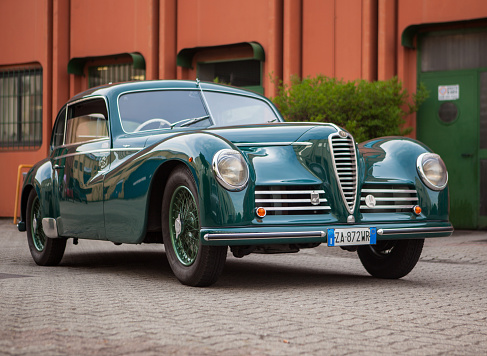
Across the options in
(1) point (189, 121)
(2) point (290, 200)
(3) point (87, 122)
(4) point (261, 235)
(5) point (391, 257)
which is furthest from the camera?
(3) point (87, 122)

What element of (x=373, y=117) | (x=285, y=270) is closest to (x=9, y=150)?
(x=373, y=117)

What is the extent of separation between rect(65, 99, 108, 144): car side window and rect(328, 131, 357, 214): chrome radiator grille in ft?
8.25

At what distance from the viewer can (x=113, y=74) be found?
1928cm

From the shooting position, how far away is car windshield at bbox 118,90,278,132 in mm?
7207

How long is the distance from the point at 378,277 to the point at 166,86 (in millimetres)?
2773

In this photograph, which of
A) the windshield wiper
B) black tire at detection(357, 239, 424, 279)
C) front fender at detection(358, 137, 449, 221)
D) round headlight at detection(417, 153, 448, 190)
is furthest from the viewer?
the windshield wiper

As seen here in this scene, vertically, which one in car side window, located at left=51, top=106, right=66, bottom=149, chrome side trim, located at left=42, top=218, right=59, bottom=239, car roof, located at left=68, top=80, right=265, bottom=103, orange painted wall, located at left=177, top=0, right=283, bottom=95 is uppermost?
orange painted wall, located at left=177, top=0, right=283, bottom=95

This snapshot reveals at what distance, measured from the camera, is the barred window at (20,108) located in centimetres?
1981

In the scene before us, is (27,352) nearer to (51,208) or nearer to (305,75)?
(51,208)

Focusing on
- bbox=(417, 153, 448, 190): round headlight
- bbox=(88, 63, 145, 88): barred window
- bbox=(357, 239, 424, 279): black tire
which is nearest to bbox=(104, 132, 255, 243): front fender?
bbox=(417, 153, 448, 190): round headlight

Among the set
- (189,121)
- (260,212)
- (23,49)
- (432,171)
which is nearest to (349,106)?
(189,121)

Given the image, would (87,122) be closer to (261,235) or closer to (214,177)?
(214,177)

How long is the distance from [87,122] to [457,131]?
8483mm

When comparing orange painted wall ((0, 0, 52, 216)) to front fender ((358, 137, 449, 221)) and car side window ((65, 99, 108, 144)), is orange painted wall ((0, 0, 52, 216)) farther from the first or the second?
front fender ((358, 137, 449, 221))
